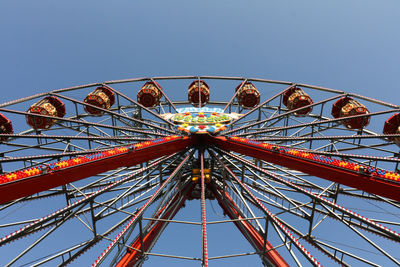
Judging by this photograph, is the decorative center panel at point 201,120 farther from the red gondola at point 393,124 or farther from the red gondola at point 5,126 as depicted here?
the red gondola at point 5,126

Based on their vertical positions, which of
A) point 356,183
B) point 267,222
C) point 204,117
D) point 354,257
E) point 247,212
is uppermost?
point 204,117

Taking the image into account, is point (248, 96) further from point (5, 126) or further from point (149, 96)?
point (5, 126)

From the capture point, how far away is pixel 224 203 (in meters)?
17.5

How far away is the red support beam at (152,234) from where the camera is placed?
A: 1152cm

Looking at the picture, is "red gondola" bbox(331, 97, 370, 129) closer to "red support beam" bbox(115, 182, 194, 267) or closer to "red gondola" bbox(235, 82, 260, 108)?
"red gondola" bbox(235, 82, 260, 108)

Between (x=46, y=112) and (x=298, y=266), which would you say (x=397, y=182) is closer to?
(x=298, y=266)

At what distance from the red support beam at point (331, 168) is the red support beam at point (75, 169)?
418 cm

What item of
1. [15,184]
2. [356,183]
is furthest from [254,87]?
[15,184]

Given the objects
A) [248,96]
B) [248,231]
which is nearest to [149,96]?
[248,96]

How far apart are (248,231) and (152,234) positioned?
535cm

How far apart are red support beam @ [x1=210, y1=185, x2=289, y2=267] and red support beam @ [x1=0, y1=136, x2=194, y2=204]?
Answer: 18.1 ft

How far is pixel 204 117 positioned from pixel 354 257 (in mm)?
12295

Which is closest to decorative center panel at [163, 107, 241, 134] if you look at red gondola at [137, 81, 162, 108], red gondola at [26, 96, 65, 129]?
red gondola at [137, 81, 162, 108]

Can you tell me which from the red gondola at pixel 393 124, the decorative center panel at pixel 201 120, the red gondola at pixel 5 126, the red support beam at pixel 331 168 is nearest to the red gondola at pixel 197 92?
the decorative center panel at pixel 201 120
